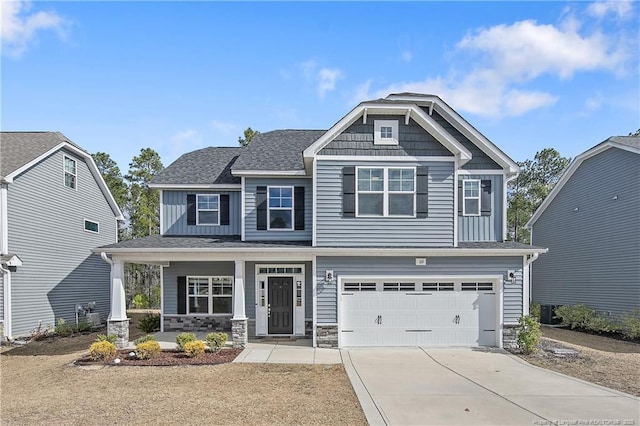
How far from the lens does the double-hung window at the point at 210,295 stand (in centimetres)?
1599

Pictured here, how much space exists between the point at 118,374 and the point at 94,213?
11919 mm

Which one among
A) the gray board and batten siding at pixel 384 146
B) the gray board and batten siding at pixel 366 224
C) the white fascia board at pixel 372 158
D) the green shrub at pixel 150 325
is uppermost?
the gray board and batten siding at pixel 384 146

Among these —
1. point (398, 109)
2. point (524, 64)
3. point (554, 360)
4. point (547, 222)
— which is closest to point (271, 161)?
point (398, 109)

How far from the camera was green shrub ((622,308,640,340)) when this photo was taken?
49.1 feet

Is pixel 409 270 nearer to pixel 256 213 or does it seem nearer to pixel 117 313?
pixel 256 213

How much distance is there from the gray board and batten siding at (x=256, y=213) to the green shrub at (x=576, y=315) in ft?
37.1

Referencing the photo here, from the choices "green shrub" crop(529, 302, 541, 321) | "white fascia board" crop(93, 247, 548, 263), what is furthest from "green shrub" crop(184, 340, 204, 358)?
"green shrub" crop(529, 302, 541, 321)

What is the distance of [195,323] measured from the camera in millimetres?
15914

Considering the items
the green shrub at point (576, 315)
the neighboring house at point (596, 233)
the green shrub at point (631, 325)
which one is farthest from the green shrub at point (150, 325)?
the green shrub at point (631, 325)

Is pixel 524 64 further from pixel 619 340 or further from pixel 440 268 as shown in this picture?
pixel 619 340

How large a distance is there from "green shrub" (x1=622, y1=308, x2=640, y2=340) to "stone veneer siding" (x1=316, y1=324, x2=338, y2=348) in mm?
10062

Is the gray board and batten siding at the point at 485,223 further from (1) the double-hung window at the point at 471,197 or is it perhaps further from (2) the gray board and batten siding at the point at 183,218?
(2) the gray board and batten siding at the point at 183,218

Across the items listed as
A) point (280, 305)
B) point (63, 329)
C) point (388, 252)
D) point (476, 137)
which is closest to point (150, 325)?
point (63, 329)

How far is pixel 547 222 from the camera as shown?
21922 mm
